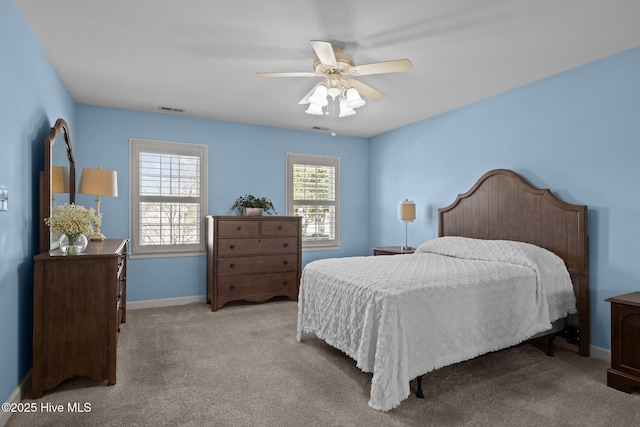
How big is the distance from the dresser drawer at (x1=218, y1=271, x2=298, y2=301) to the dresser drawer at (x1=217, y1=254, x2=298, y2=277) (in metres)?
0.07

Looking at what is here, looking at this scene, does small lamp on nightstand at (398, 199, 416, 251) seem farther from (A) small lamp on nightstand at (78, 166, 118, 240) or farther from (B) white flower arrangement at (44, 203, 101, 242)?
(B) white flower arrangement at (44, 203, 101, 242)

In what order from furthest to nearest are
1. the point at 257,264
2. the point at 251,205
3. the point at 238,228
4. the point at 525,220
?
the point at 251,205
the point at 257,264
the point at 238,228
the point at 525,220

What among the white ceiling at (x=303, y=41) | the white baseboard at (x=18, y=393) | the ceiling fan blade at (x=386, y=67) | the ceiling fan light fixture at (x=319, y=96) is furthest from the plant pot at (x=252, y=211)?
the white baseboard at (x=18, y=393)

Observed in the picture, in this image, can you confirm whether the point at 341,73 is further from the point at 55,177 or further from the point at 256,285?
the point at 256,285

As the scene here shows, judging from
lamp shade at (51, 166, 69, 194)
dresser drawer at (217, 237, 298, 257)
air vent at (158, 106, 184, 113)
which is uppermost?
air vent at (158, 106, 184, 113)

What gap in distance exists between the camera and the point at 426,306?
7.79 ft

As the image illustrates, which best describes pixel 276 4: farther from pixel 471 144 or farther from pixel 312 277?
pixel 471 144

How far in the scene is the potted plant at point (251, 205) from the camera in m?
4.98

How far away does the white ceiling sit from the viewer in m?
2.39

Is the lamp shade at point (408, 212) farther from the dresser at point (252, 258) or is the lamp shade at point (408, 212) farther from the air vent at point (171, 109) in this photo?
the air vent at point (171, 109)

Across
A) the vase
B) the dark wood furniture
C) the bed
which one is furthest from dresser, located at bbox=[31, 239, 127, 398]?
the dark wood furniture

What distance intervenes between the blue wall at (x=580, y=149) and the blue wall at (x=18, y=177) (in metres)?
4.20

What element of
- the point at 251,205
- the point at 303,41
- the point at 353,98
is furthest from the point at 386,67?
the point at 251,205

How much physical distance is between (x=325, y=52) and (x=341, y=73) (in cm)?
40
